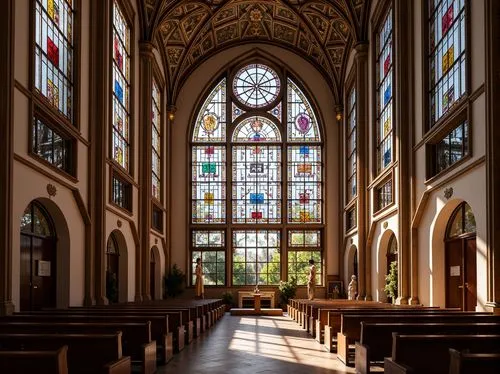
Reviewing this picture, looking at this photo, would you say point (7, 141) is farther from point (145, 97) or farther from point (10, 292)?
point (145, 97)

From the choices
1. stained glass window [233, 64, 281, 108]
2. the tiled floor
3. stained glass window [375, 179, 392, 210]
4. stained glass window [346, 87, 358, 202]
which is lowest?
the tiled floor

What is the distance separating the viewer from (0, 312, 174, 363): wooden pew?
9914 mm

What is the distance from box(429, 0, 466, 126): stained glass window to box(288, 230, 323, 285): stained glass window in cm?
Answer: 1609

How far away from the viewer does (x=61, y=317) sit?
9.95 metres

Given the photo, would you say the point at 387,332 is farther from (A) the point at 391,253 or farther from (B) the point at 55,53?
(A) the point at 391,253

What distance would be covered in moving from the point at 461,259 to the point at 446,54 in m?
4.88

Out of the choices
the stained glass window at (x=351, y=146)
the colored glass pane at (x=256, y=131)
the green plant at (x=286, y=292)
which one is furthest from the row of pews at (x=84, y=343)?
the colored glass pane at (x=256, y=131)

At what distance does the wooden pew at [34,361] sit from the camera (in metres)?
5.77

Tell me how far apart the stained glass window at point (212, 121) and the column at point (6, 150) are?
2113cm

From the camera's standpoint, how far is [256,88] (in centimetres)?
3319

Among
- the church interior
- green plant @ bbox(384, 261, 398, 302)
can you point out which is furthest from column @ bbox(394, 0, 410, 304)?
green plant @ bbox(384, 261, 398, 302)

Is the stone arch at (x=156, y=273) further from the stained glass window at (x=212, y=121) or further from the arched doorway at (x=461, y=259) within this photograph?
the arched doorway at (x=461, y=259)

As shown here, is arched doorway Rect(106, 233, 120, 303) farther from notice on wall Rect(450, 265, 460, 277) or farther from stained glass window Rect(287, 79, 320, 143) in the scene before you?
stained glass window Rect(287, 79, 320, 143)

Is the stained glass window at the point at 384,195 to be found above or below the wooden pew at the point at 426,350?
above
